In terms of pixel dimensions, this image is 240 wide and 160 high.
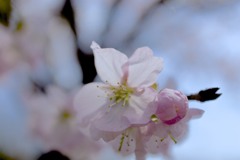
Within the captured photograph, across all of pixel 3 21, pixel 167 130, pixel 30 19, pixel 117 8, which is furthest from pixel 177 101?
pixel 30 19

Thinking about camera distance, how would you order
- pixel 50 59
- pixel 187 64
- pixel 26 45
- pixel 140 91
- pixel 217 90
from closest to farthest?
pixel 217 90, pixel 140 91, pixel 50 59, pixel 26 45, pixel 187 64

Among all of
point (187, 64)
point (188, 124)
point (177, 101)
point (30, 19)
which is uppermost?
point (30, 19)

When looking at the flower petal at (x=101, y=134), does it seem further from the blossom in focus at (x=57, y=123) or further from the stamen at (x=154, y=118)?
the blossom in focus at (x=57, y=123)

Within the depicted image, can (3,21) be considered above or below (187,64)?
above

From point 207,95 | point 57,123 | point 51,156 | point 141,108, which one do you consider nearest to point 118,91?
point 141,108

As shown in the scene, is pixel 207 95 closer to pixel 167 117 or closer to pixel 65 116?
pixel 167 117

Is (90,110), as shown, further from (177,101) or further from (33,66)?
(33,66)

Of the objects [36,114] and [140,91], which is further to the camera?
[36,114]
